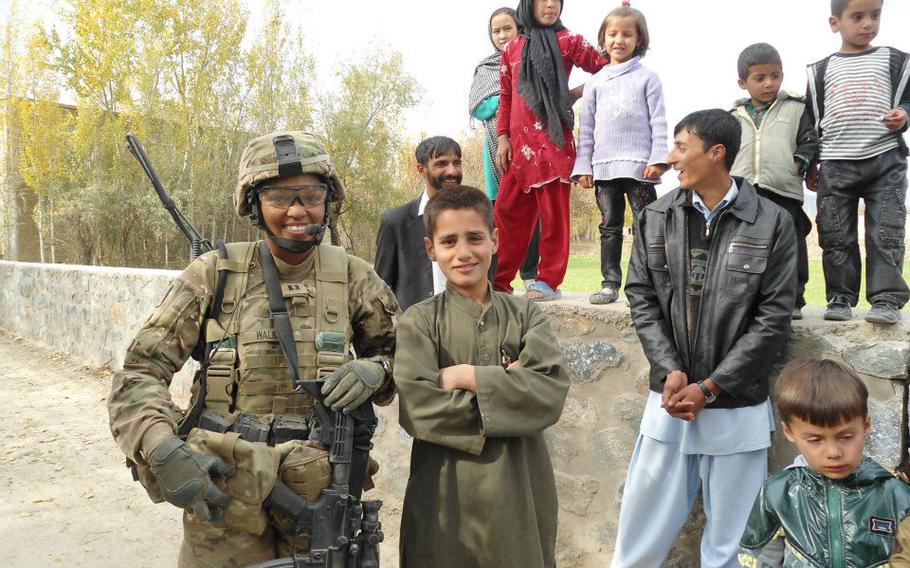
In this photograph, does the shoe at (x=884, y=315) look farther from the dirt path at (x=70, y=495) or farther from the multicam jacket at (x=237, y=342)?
the dirt path at (x=70, y=495)

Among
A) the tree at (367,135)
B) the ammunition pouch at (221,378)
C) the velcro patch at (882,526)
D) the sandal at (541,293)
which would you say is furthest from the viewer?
the tree at (367,135)

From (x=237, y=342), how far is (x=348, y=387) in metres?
0.40

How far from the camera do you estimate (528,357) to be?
1956 mm

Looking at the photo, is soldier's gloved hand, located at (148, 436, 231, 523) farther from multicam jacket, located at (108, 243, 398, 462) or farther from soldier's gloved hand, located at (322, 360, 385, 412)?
soldier's gloved hand, located at (322, 360, 385, 412)

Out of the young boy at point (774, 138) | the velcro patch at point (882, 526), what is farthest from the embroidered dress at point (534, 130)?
the velcro patch at point (882, 526)

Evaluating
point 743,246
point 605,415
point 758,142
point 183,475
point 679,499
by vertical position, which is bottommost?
point 679,499

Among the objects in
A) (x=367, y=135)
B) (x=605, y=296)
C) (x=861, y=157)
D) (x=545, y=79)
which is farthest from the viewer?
(x=367, y=135)

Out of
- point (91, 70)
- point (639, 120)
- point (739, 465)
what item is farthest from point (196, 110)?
point (739, 465)

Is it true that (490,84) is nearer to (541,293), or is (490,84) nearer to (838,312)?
(541,293)

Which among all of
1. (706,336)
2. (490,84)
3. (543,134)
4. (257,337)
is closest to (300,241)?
(257,337)

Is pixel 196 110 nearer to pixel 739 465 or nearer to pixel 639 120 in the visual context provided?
pixel 639 120

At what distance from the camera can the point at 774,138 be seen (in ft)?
9.39

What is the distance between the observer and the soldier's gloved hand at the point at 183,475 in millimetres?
1666

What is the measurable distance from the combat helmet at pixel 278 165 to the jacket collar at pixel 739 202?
133 cm
